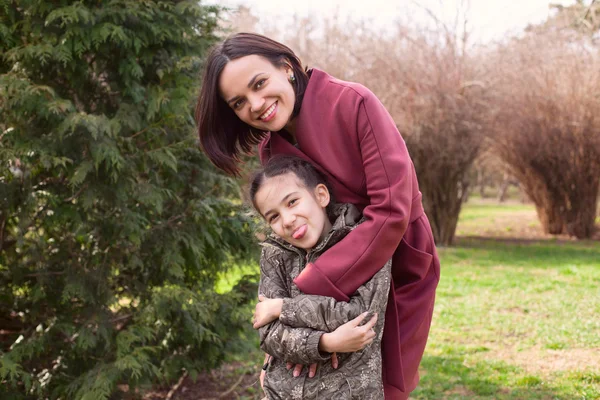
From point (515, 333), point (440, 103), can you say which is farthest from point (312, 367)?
point (440, 103)

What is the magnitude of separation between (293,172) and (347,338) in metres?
0.62

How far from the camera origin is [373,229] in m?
2.00

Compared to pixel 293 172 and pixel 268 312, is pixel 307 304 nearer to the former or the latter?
pixel 268 312

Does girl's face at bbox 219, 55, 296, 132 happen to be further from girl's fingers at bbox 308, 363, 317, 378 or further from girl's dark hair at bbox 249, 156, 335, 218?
girl's fingers at bbox 308, 363, 317, 378

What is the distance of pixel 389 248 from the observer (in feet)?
6.68

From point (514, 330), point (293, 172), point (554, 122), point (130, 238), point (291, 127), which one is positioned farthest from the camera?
point (554, 122)

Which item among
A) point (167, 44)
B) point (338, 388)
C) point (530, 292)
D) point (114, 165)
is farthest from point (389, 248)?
point (530, 292)

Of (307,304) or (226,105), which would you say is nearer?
(307,304)

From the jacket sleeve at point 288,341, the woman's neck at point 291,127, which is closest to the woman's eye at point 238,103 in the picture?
the woman's neck at point 291,127

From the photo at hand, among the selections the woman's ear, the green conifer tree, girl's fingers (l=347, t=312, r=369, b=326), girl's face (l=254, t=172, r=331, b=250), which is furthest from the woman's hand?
the green conifer tree

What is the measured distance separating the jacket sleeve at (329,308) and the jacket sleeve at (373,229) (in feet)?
0.10

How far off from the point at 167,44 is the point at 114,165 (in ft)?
3.34

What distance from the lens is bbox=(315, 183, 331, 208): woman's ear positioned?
2.20 meters

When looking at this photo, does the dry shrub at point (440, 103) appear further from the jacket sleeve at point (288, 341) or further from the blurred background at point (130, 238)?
the jacket sleeve at point (288, 341)
